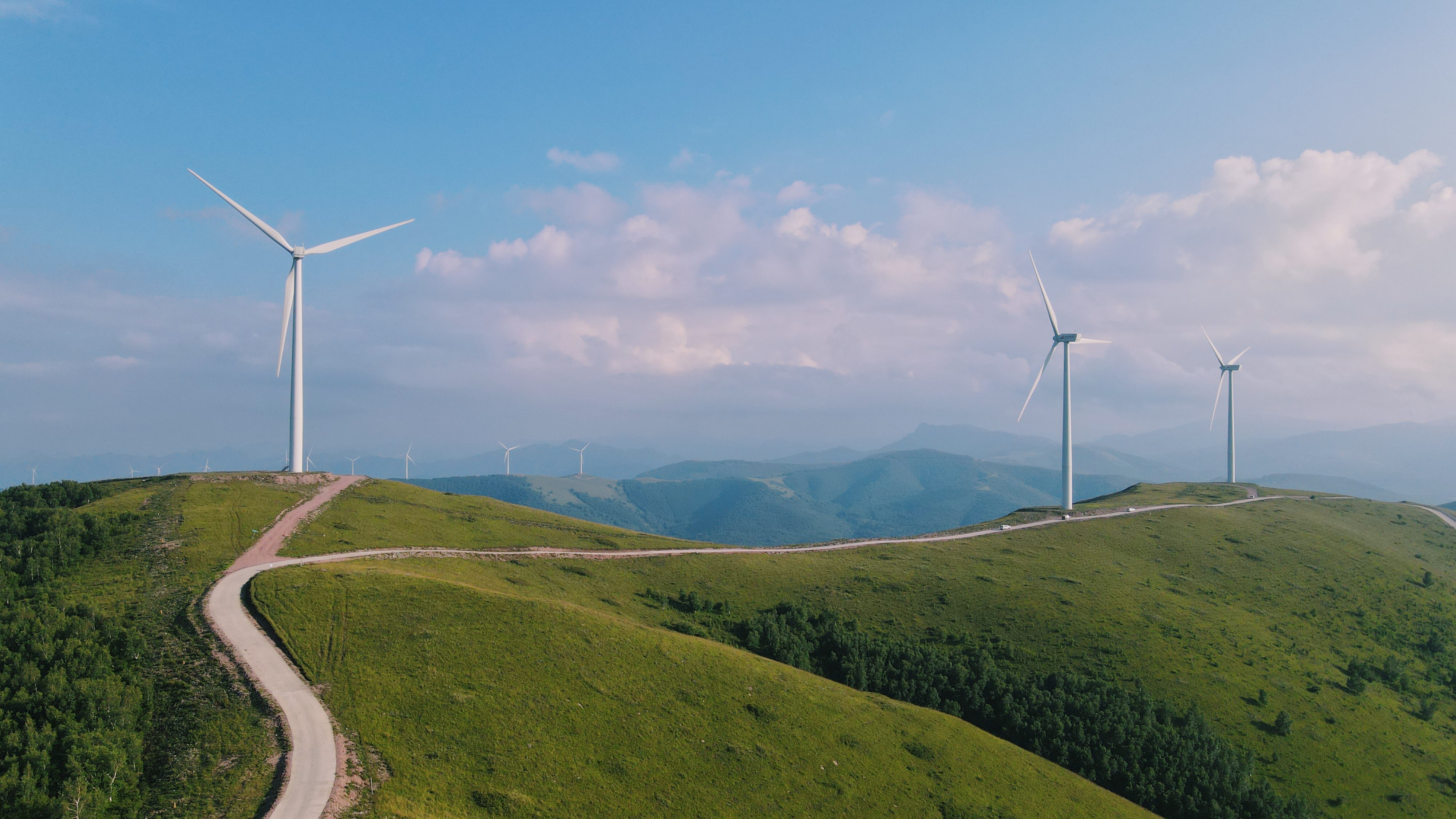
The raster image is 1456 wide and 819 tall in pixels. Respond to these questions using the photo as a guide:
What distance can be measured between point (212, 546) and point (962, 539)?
388 feet

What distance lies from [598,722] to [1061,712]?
5391 centimetres

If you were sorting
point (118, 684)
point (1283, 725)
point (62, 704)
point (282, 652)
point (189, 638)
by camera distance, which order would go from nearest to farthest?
1. point (62, 704)
2. point (118, 684)
3. point (282, 652)
4. point (189, 638)
5. point (1283, 725)

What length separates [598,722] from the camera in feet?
157

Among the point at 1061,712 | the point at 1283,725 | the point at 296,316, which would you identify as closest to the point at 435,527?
the point at 296,316

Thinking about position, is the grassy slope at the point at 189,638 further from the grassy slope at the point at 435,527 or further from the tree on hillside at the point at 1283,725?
the tree on hillside at the point at 1283,725

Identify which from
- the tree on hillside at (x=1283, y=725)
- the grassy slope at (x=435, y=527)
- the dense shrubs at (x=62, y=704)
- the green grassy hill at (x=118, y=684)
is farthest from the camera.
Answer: the grassy slope at (x=435, y=527)

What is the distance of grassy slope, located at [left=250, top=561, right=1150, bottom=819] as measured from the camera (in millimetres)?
40781

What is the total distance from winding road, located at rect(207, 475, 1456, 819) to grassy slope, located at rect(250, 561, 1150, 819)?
5.12 ft

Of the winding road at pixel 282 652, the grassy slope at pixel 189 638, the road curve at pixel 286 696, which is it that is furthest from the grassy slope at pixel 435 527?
the road curve at pixel 286 696

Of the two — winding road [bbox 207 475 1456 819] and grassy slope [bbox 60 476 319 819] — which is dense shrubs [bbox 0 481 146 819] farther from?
winding road [bbox 207 475 1456 819]

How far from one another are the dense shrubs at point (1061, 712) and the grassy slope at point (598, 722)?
9.37 m

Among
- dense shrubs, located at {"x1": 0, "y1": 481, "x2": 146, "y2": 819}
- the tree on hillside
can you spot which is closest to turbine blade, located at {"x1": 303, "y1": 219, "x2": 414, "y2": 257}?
dense shrubs, located at {"x1": 0, "y1": 481, "x2": 146, "y2": 819}

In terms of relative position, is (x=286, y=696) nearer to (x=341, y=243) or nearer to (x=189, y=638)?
(x=189, y=638)

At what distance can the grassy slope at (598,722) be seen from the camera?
40.8 m
